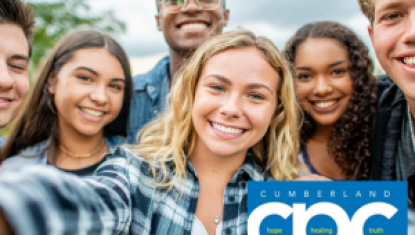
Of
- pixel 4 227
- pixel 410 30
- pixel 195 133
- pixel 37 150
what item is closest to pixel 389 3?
pixel 410 30

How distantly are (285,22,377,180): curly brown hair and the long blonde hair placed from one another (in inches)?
26.9

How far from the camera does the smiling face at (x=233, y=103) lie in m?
1.93

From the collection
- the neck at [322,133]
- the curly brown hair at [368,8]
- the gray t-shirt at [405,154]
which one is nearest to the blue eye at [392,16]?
the curly brown hair at [368,8]

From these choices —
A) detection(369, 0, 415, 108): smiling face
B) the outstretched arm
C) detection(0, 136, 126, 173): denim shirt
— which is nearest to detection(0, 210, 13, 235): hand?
the outstretched arm

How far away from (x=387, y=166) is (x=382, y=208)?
3.62 feet

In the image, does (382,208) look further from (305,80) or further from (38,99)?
(38,99)

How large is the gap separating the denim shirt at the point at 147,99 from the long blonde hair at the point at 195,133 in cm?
81

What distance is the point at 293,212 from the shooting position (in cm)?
147

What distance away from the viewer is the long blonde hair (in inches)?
81.8

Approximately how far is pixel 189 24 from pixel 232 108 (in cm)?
188

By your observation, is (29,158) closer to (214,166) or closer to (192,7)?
(214,166)

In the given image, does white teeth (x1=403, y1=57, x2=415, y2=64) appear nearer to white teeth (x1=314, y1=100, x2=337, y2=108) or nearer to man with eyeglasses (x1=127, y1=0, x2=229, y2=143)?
white teeth (x1=314, y1=100, x2=337, y2=108)

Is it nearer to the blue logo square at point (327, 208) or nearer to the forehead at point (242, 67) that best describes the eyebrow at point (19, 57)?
the forehead at point (242, 67)

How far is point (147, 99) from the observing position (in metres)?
3.47
